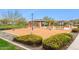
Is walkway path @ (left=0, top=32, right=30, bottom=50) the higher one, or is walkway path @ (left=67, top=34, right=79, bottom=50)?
walkway path @ (left=0, top=32, right=30, bottom=50)

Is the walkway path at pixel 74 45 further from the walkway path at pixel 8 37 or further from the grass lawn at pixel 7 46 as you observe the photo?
the grass lawn at pixel 7 46

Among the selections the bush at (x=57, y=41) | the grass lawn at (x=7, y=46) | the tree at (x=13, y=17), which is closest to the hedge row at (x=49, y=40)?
the bush at (x=57, y=41)

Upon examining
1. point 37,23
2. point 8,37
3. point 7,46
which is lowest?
point 7,46

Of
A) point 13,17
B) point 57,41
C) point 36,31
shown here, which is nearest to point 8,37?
point 13,17

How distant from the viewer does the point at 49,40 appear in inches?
144

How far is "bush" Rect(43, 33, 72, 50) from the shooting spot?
3.66 m

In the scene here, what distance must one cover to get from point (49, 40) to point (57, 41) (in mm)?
107

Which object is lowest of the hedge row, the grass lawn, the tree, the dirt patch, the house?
the grass lawn

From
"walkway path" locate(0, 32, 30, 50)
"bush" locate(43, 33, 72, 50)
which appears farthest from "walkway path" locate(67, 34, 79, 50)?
"walkway path" locate(0, 32, 30, 50)

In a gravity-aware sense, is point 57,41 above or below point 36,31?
below

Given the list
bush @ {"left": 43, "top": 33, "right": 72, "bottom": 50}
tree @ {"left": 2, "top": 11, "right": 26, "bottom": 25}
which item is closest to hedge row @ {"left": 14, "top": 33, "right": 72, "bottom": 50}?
bush @ {"left": 43, "top": 33, "right": 72, "bottom": 50}

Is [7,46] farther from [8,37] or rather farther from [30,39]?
[30,39]

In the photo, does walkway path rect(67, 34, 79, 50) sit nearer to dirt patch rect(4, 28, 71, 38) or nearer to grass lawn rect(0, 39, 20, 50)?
dirt patch rect(4, 28, 71, 38)
